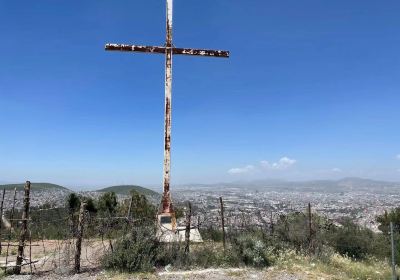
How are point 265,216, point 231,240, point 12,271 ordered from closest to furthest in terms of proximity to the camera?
point 12,271 < point 231,240 < point 265,216

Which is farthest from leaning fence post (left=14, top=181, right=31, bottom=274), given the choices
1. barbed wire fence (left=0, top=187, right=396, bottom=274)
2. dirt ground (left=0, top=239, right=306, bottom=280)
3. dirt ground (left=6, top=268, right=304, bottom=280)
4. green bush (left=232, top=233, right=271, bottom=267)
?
green bush (left=232, top=233, right=271, bottom=267)

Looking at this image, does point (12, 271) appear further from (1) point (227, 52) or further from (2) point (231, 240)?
(1) point (227, 52)

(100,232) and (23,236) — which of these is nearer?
(23,236)

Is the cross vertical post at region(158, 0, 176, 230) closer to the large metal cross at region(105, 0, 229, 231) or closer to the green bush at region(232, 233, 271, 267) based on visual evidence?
the large metal cross at region(105, 0, 229, 231)

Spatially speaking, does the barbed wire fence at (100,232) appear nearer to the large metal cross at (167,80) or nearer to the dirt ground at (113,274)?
the dirt ground at (113,274)

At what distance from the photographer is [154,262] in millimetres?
14273

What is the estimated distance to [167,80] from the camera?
1639 centimetres

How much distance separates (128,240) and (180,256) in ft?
5.75

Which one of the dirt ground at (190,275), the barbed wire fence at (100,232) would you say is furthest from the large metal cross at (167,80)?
the dirt ground at (190,275)

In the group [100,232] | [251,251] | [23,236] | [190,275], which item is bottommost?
[190,275]

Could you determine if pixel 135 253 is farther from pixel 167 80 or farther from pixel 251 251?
pixel 167 80

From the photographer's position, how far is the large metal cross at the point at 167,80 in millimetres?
15672

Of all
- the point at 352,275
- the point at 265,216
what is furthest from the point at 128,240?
the point at 265,216

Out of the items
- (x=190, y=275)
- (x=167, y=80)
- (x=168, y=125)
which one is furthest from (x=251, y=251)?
(x=167, y=80)
